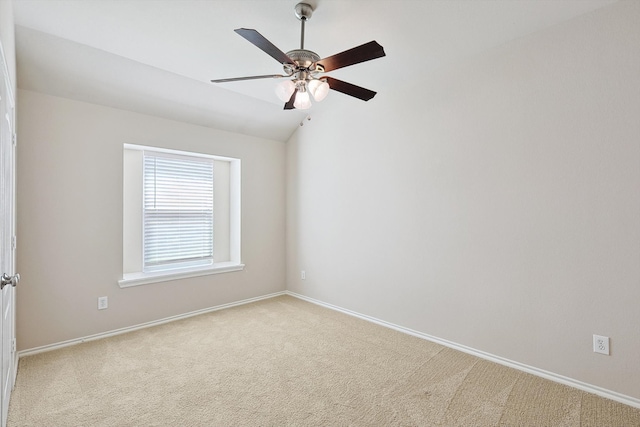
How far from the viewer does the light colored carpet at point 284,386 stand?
1962 mm

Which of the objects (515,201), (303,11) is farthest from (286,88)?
(515,201)

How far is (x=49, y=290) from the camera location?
2910 millimetres

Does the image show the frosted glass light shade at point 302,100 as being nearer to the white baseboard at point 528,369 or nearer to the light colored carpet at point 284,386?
the light colored carpet at point 284,386

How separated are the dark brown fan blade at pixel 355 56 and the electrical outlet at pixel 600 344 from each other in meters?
2.40

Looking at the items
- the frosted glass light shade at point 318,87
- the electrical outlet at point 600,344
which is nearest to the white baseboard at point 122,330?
the frosted glass light shade at point 318,87

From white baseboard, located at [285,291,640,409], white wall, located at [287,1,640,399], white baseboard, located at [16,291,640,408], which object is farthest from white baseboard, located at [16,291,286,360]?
white baseboard, located at [285,291,640,409]

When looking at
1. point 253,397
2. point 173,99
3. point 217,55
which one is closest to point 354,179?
point 217,55

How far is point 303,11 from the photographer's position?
221 centimetres

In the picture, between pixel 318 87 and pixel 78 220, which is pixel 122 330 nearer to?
pixel 78 220

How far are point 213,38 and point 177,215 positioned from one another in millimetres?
2202

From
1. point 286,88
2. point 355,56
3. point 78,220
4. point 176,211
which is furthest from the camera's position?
point 176,211

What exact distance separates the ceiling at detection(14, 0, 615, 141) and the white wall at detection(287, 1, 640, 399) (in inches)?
10.7

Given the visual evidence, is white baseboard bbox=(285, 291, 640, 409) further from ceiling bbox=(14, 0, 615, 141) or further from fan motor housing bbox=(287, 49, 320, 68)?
fan motor housing bbox=(287, 49, 320, 68)

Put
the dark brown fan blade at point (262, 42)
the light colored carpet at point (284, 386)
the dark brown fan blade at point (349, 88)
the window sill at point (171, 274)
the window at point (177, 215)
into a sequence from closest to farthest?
the dark brown fan blade at point (262, 42) → the light colored carpet at point (284, 386) → the dark brown fan blade at point (349, 88) → the window sill at point (171, 274) → the window at point (177, 215)
